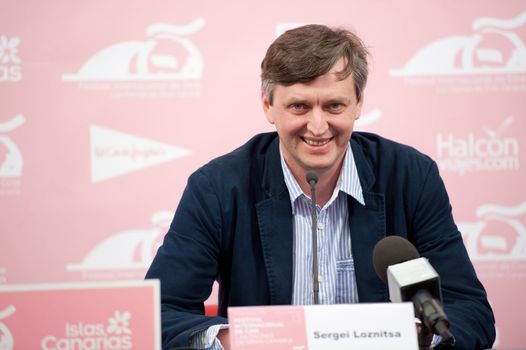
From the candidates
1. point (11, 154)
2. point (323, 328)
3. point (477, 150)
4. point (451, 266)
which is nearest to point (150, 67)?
point (11, 154)

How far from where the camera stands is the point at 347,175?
2.18 meters

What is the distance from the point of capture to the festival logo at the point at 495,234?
327cm

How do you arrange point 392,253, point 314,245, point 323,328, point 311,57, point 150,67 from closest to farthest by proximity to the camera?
point 323,328 → point 392,253 → point 314,245 → point 311,57 → point 150,67

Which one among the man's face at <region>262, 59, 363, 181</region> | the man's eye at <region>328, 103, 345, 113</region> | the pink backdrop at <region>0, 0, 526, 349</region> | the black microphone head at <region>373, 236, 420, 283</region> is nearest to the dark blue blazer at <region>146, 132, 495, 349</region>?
the man's face at <region>262, 59, 363, 181</region>

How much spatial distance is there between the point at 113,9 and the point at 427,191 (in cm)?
178

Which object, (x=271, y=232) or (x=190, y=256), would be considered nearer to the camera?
(x=190, y=256)

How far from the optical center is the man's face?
201 centimetres

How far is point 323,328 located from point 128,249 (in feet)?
6.66

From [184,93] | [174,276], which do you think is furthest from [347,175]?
[184,93]

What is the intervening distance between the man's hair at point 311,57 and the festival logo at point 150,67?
1131 millimetres

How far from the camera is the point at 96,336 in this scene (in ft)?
4.41

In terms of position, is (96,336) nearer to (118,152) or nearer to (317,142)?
(317,142)

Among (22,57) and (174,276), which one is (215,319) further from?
(22,57)

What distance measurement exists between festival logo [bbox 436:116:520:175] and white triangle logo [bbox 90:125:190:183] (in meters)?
1.33
